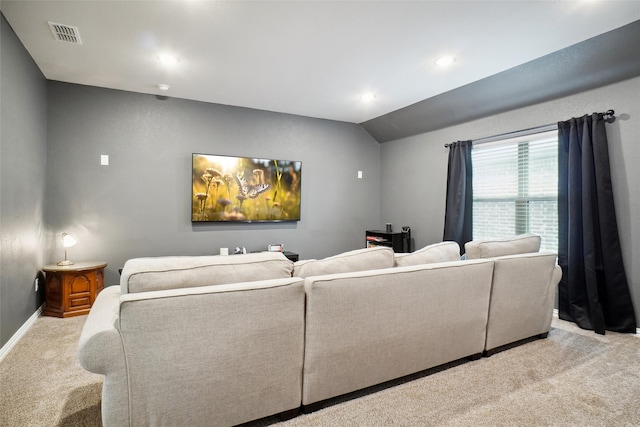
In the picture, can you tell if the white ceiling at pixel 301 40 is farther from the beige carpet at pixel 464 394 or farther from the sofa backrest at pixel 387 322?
the beige carpet at pixel 464 394

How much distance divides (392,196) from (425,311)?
380 cm

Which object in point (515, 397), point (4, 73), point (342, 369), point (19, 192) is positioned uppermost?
point (4, 73)

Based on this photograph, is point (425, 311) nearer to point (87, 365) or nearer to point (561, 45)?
point (87, 365)

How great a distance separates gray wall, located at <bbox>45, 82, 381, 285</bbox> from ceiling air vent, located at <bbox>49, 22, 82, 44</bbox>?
122 centimetres

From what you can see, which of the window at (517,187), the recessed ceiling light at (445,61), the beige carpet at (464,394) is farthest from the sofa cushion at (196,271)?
the window at (517,187)

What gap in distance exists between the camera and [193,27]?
104 inches

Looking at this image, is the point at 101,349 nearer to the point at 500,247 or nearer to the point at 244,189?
the point at 500,247

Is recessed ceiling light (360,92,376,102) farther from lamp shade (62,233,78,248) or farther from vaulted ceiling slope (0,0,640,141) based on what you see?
lamp shade (62,233,78,248)

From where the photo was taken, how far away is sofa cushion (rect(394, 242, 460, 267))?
2.23m

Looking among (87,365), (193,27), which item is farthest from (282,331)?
(193,27)

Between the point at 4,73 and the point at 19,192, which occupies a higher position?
the point at 4,73

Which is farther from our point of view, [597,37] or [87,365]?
[597,37]

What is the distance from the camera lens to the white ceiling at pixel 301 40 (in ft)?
7.79

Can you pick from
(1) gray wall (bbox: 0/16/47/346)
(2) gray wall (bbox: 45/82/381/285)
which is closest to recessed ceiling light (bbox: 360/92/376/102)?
(2) gray wall (bbox: 45/82/381/285)
